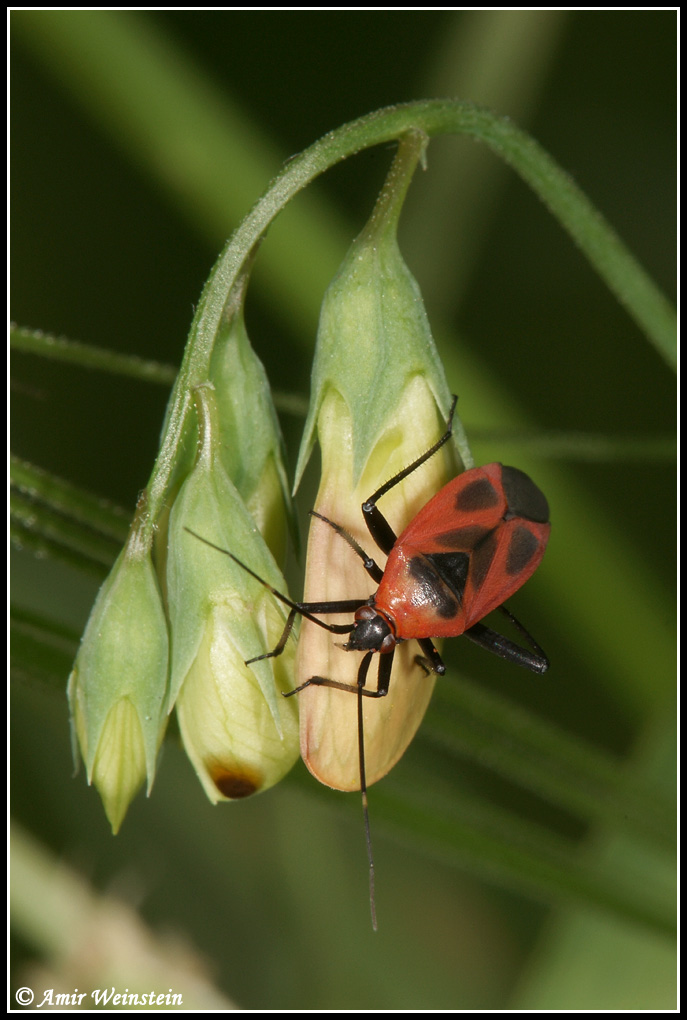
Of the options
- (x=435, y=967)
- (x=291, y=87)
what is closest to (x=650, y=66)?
(x=291, y=87)

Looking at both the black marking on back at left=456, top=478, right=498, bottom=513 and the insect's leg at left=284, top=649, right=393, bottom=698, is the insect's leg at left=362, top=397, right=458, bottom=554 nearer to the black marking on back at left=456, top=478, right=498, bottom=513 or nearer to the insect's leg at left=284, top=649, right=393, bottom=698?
the black marking on back at left=456, top=478, right=498, bottom=513

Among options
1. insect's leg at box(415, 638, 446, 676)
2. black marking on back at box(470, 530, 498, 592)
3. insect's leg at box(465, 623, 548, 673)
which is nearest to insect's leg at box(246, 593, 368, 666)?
insect's leg at box(415, 638, 446, 676)

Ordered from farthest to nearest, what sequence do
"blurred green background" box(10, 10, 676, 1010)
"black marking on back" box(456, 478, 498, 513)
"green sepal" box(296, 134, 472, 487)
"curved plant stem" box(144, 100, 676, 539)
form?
"blurred green background" box(10, 10, 676, 1010)
"black marking on back" box(456, 478, 498, 513)
"green sepal" box(296, 134, 472, 487)
"curved plant stem" box(144, 100, 676, 539)

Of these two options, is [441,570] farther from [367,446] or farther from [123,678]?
[123,678]

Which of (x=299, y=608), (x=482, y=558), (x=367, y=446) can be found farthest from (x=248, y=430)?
(x=482, y=558)

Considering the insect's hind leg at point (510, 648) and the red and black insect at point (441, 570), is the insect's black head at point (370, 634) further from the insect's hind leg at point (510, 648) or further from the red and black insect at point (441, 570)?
the insect's hind leg at point (510, 648)

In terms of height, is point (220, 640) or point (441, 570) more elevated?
point (441, 570)
